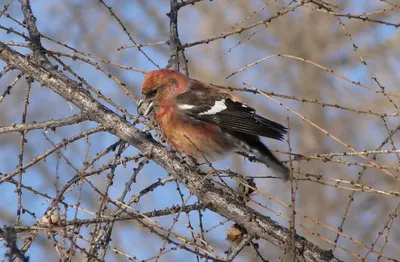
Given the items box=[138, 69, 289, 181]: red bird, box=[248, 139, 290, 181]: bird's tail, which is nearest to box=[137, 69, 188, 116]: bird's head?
box=[138, 69, 289, 181]: red bird

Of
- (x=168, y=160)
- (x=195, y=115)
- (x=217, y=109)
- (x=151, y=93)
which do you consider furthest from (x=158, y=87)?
(x=168, y=160)

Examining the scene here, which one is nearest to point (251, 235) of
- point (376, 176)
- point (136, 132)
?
point (136, 132)

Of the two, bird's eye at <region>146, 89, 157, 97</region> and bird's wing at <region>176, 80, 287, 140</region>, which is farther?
bird's eye at <region>146, 89, 157, 97</region>

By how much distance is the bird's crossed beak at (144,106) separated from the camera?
15.9 feet

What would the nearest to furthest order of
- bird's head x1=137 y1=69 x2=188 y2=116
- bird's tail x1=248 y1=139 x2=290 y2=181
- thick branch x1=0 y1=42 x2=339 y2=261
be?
thick branch x1=0 y1=42 x2=339 y2=261, bird's tail x1=248 y1=139 x2=290 y2=181, bird's head x1=137 y1=69 x2=188 y2=116

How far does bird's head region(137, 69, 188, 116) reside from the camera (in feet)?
15.7

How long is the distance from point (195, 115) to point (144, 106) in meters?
0.36

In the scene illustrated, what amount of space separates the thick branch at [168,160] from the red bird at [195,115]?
2.02ft

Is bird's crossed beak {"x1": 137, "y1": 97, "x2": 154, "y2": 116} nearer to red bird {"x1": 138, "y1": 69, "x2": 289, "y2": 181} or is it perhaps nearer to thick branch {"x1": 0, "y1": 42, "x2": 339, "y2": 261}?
red bird {"x1": 138, "y1": 69, "x2": 289, "y2": 181}

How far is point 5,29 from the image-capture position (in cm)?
402

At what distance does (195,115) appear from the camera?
192 inches

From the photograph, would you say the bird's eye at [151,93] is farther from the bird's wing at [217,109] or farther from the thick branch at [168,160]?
the thick branch at [168,160]

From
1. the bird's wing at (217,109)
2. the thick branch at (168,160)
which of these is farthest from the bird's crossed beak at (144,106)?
the thick branch at (168,160)

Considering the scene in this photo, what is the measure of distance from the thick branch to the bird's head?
29.8 inches
